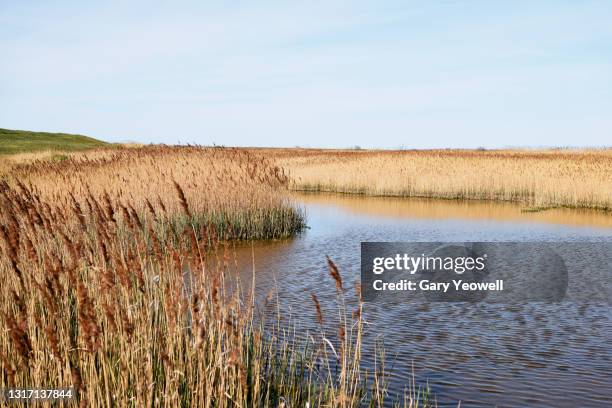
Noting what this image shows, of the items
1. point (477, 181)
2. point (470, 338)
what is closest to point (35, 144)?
point (477, 181)

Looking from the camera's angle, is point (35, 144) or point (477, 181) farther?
point (35, 144)

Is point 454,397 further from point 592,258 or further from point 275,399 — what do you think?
point 592,258

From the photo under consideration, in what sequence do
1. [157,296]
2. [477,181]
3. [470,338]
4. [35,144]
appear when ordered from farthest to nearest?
[35,144], [477,181], [470,338], [157,296]

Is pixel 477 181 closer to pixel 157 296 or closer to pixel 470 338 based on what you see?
pixel 470 338

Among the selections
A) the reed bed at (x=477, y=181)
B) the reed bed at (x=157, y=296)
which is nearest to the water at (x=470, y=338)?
the reed bed at (x=157, y=296)

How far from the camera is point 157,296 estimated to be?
209 inches

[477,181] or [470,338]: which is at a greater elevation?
[477,181]

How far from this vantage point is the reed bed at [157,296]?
12.3 ft

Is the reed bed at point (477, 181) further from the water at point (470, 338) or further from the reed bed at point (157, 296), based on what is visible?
the water at point (470, 338)

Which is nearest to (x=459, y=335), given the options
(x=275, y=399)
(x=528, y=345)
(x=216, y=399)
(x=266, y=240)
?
(x=528, y=345)

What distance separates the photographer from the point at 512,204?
2325 cm

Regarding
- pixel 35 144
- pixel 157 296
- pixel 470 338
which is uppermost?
pixel 35 144

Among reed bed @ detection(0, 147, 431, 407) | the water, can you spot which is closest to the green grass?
reed bed @ detection(0, 147, 431, 407)

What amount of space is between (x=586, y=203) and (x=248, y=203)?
13479 millimetres
